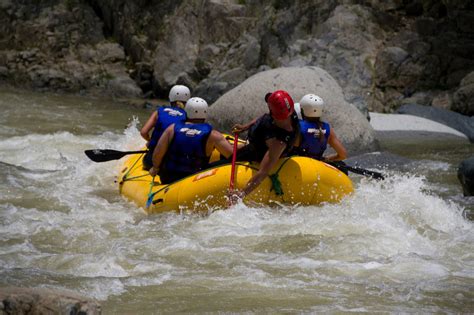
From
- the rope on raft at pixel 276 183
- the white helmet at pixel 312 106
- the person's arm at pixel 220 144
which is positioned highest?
the white helmet at pixel 312 106

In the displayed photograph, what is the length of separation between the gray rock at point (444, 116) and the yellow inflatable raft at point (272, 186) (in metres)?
7.03

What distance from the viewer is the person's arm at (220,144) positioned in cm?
730

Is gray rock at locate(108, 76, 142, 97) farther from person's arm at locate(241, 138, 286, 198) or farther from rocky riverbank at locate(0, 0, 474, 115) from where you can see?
person's arm at locate(241, 138, 286, 198)

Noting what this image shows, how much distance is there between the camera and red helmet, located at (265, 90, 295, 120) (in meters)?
6.62

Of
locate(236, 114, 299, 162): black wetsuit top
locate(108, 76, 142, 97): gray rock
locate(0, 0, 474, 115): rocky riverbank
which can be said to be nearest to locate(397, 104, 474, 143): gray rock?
locate(0, 0, 474, 115): rocky riverbank

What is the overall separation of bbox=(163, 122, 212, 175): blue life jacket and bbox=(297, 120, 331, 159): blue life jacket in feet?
2.90

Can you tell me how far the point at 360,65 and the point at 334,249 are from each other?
448 inches

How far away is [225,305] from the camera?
4762 millimetres

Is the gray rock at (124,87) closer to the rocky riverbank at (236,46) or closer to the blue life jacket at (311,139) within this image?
the rocky riverbank at (236,46)

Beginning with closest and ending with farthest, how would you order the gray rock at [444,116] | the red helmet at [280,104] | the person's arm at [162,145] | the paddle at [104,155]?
the red helmet at [280,104] → the person's arm at [162,145] → the paddle at [104,155] → the gray rock at [444,116]

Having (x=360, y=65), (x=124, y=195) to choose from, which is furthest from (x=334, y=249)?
(x=360, y=65)

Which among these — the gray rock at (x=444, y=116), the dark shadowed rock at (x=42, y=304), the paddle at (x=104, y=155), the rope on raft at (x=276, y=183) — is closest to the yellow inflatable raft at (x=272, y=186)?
the rope on raft at (x=276, y=183)

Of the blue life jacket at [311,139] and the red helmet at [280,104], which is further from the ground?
the red helmet at [280,104]

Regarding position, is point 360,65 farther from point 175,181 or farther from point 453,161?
point 175,181
